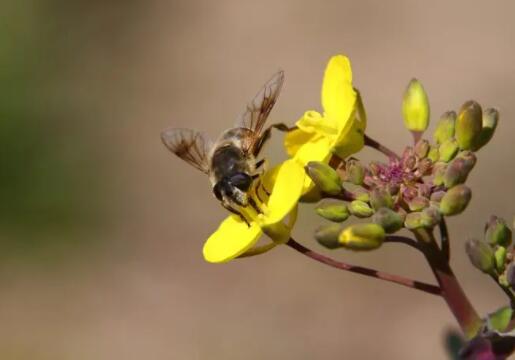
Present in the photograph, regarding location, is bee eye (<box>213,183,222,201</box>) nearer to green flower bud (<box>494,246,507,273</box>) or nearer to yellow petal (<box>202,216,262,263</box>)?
yellow petal (<box>202,216,262,263</box>)

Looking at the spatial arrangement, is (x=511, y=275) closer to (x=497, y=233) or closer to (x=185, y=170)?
(x=497, y=233)

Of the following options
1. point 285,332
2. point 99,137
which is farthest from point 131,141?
point 285,332

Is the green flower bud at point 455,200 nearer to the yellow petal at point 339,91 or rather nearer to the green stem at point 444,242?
the green stem at point 444,242

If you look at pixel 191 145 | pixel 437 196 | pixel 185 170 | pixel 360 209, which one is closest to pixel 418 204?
pixel 437 196

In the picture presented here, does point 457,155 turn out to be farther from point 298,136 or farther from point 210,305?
point 210,305

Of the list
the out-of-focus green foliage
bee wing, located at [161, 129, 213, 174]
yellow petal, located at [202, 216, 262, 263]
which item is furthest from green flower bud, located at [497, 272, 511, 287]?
the out-of-focus green foliage

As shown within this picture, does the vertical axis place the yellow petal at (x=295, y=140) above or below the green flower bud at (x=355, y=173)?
above

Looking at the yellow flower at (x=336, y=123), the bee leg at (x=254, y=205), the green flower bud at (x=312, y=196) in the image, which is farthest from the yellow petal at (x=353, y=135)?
the bee leg at (x=254, y=205)
